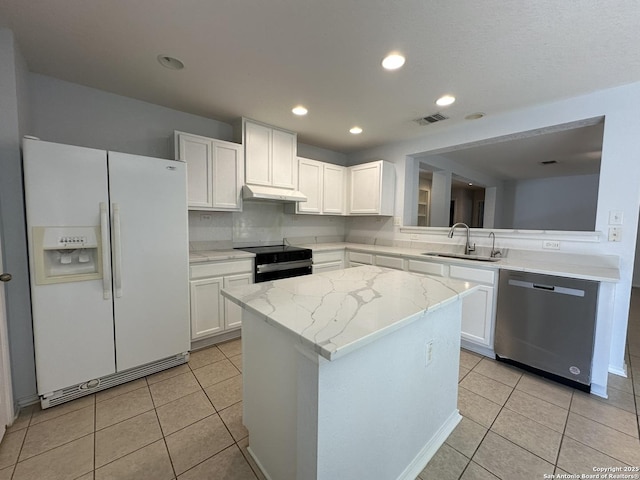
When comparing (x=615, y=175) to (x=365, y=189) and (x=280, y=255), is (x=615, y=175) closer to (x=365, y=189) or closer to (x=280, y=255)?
(x=365, y=189)

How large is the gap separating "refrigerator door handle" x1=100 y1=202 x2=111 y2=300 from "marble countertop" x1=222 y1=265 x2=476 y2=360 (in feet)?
3.78

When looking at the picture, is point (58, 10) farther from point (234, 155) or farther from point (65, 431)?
point (65, 431)

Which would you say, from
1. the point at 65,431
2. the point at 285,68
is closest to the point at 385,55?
the point at 285,68

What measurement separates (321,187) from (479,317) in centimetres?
247

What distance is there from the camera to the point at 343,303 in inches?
47.4

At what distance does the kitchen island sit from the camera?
0.91 metres

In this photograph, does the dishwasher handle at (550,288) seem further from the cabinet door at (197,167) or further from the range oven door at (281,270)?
the cabinet door at (197,167)

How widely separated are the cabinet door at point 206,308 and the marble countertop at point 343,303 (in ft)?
4.16

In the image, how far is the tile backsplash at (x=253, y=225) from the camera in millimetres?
3012

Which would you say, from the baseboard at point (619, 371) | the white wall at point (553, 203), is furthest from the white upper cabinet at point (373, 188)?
the white wall at point (553, 203)

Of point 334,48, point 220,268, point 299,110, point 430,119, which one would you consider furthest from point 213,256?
point 430,119

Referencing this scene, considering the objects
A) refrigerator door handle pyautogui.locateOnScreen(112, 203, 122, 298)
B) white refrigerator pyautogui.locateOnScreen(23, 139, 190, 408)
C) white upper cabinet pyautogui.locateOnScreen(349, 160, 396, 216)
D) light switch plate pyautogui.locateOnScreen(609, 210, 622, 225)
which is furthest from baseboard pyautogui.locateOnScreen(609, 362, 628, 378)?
refrigerator door handle pyautogui.locateOnScreen(112, 203, 122, 298)

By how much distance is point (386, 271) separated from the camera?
1.98 meters

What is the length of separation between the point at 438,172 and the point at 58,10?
4648 mm
